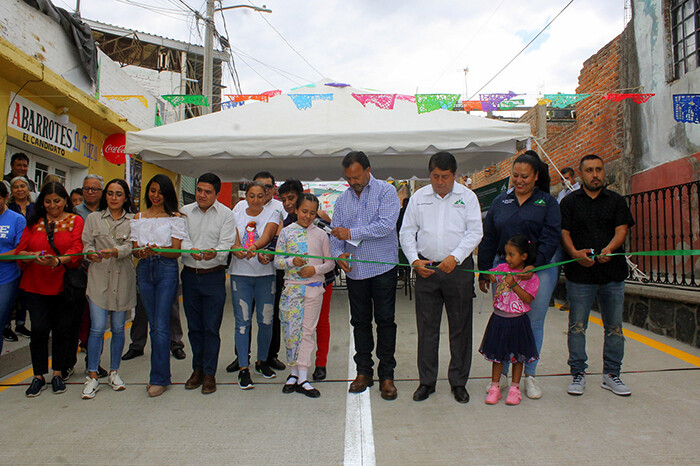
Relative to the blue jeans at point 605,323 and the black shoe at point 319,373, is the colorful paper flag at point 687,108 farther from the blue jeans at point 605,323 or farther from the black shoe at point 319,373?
the black shoe at point 319,373

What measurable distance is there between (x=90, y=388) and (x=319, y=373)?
177 centimetres

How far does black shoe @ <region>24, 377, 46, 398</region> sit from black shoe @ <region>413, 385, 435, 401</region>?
9.51 ft

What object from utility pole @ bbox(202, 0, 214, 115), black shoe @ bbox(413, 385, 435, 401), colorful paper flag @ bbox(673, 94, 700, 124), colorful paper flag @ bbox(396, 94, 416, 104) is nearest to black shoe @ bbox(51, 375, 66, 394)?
black shoe @ bbox(413, 385, 435, 401)

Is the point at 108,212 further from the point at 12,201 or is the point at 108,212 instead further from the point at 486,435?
the point at 486,435

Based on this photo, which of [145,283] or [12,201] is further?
[12,201]

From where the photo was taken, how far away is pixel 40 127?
7.24 m

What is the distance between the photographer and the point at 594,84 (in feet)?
28.9

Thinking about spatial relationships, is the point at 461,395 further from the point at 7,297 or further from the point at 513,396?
the point at 7,297

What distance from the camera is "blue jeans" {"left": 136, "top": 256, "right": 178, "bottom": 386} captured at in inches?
140

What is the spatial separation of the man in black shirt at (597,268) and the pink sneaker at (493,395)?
564 millimetres

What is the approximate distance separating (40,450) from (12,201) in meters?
3.28

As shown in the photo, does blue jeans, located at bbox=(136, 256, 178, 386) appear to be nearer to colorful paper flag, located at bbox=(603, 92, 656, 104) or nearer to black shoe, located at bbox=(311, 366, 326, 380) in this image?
black shoe, located at bbox=(311, 366, 326, 380)

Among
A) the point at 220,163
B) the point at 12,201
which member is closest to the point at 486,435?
the point at 12,201

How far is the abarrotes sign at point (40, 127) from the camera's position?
6590mm
